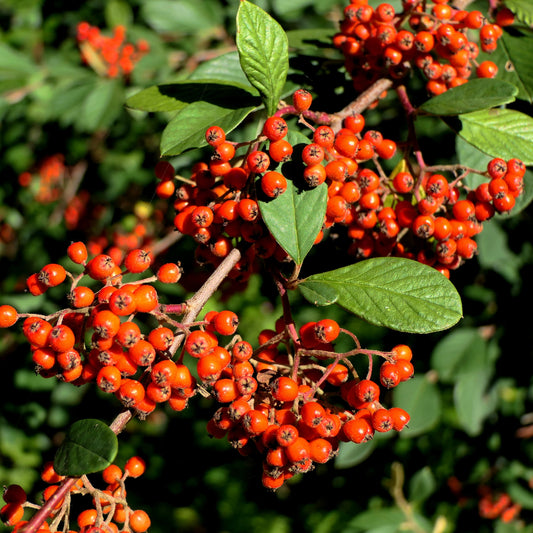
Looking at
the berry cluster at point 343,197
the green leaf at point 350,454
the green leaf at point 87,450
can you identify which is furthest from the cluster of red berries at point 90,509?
the green leaf at point 350,454

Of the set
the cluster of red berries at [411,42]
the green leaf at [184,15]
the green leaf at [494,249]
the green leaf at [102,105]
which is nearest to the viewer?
the cluster of red berries at [411,42]

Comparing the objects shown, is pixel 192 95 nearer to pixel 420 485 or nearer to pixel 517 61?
pixel 517 61

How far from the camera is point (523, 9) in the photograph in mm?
1975

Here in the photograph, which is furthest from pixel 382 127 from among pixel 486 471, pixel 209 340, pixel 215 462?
pixel 215 462

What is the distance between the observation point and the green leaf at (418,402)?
3.29 meters

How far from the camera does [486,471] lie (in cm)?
404

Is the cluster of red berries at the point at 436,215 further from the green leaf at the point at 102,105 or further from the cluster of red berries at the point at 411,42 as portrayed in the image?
the green leaf at the point at 102,105

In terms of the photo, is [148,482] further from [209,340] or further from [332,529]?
[209,340]

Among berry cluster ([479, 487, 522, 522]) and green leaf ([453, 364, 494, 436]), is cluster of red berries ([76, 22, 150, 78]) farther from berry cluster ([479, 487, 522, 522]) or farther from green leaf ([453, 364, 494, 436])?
berry cluster ([479, 487, 522, 522])

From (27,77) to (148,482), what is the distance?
3585mm

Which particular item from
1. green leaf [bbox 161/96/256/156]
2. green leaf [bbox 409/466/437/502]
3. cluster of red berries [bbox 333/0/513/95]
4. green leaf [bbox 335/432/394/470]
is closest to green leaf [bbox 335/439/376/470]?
green leaf [bbox 335/432/394/470]

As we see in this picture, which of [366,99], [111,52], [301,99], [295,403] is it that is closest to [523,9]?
[366,99]

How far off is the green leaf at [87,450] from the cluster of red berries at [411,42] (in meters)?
1.40

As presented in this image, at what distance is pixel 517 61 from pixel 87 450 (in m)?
1.98
